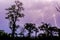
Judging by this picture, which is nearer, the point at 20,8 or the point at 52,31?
the point at 20,8

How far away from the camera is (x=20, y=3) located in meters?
49.9

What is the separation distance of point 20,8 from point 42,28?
1910cm

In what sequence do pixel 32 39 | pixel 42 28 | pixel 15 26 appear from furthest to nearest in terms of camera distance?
pixel 42 28, pixel 15 26, pixel 32 39

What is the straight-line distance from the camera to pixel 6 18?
5125 cm

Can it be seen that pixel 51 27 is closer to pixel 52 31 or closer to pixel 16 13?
pixel 52 31

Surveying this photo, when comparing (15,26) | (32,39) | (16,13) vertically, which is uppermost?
(16,13)

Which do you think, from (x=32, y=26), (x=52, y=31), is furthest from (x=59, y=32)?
(x=32, y=26)

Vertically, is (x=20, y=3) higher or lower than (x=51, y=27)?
higher

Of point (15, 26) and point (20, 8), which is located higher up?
point (20, 8)

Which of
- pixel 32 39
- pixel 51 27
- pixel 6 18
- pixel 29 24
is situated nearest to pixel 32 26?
pixel 29 24

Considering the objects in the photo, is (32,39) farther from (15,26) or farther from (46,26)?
(46,26)

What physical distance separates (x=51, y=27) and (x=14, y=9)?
18.8m

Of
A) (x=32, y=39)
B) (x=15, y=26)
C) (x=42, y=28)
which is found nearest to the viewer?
(x=32, y=39)

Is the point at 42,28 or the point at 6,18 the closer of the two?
the point at 6,18
